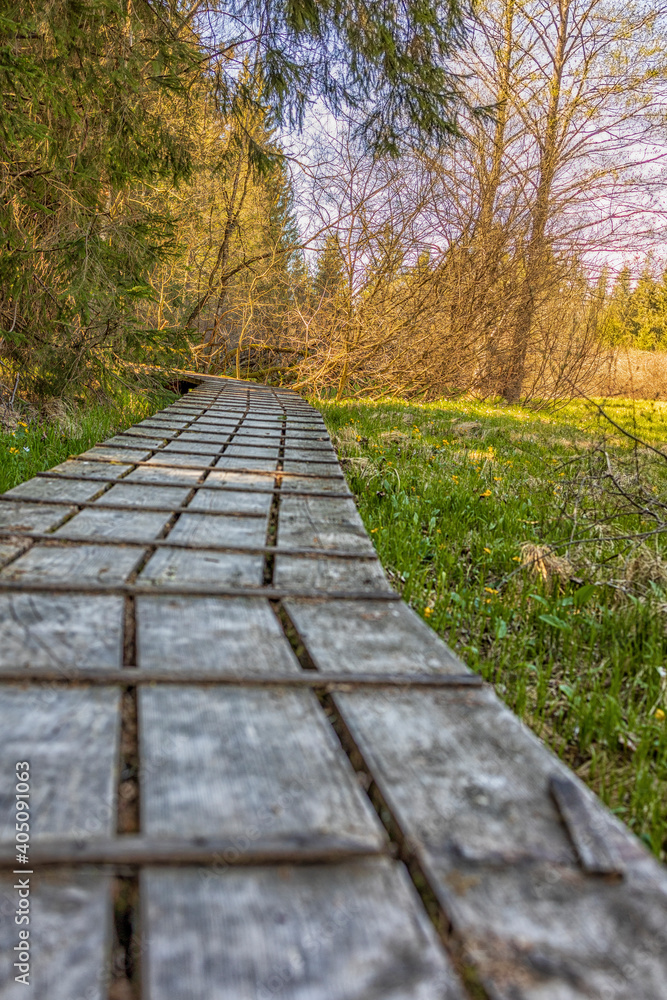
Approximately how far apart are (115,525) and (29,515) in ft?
1.06

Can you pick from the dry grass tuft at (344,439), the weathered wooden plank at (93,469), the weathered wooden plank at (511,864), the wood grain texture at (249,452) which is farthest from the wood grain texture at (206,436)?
the weathered wooden plank at (511,864)

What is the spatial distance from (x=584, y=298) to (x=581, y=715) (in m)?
10.6

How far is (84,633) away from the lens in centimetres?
136

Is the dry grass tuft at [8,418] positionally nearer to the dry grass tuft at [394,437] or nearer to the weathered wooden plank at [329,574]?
the dry grass tuft at [394,437]

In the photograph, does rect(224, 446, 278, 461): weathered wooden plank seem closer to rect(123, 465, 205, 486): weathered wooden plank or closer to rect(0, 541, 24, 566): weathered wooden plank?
rect(123, 465, 205, 486): weathered wooden plank

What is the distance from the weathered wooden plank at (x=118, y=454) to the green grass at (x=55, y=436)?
400 millimetres

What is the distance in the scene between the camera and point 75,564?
1794mm

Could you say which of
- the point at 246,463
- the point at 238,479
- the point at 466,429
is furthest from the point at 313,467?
the point at 466,429

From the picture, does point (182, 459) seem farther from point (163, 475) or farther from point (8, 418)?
point (8, 418)

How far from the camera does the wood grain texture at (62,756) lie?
0.79 metres

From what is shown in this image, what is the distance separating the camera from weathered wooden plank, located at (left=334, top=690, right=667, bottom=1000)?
0.65 metres

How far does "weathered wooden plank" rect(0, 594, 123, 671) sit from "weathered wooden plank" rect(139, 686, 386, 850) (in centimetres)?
22

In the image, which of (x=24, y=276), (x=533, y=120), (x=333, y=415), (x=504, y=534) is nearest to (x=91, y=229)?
(x=24, y=276)

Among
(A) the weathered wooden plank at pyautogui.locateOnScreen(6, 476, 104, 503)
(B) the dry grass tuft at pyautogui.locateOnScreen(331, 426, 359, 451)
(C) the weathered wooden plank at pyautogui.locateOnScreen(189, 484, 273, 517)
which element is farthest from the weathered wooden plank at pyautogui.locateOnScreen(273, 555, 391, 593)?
(B) the dry grass tuft at pyautogui.locateOnScreen(331, 426, 359, 451)
